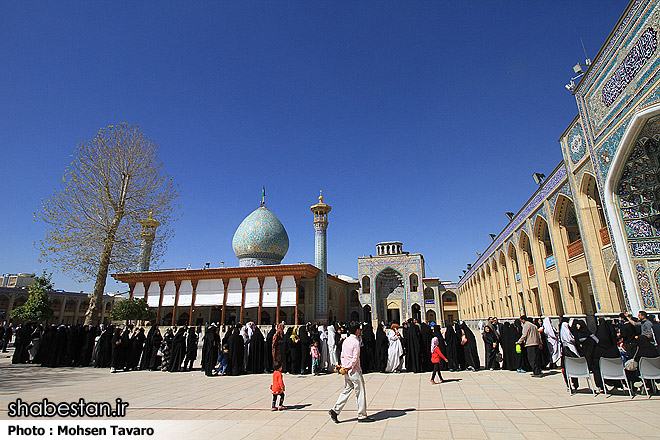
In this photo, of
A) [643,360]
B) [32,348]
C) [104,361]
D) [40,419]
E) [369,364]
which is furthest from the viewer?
[32,348]

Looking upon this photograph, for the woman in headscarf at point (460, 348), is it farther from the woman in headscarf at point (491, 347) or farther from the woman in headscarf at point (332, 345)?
the woman in headscarf at point (332, 345)

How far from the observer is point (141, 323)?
25531mm

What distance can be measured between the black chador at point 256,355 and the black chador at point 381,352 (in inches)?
106

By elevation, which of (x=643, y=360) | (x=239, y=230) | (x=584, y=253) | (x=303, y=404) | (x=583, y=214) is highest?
(x=239, y=230)

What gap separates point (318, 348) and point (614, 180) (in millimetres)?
7834

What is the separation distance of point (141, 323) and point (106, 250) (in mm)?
16491

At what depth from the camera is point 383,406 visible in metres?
4.48

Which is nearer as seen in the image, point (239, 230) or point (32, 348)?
point (32, 348)

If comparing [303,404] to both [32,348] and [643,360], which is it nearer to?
[643,360]

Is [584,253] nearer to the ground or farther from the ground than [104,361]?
farther from the ground

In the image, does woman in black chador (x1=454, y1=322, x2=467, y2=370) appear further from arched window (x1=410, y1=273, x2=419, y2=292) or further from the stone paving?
arched window (x1=410, y1=273, x2=419, y2=292)

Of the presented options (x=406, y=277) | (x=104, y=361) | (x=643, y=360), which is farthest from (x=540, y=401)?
(x=406, y=277)

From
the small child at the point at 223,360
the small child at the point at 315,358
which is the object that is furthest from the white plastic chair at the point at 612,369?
the small child at the point at 223,360

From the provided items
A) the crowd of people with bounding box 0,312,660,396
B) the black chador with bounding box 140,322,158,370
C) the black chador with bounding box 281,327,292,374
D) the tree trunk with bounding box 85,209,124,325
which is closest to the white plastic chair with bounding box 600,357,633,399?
the crowd of people with bounding box 0,312,660,396
